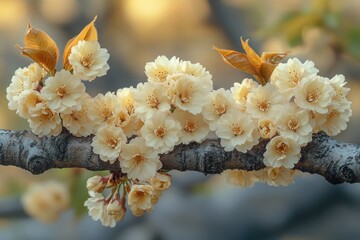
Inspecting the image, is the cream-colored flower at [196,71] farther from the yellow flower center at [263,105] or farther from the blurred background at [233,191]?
the blurred background at [233,191]

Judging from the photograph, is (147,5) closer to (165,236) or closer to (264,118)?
(165,236)

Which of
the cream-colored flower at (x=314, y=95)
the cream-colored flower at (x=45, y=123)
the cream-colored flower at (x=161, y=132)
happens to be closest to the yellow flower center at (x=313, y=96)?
the cream-colored flower at (x=314, y=95)

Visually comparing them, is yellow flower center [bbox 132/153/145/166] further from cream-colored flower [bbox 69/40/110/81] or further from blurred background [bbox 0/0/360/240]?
blurred background [bbox 0/0/360/240]

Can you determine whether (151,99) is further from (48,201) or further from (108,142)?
(48,201)

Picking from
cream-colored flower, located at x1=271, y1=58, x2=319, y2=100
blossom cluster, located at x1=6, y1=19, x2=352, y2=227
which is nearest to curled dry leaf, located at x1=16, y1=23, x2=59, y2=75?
blossom cluster, located at x1=6, y1=19, x2=352, y2=227

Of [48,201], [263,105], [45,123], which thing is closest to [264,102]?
[263,105]

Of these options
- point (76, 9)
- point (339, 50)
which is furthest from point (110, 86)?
point (339, 50)
